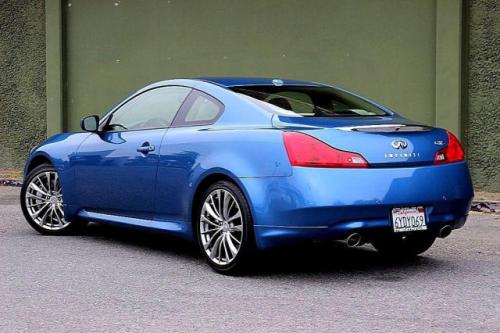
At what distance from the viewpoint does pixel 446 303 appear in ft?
18.4

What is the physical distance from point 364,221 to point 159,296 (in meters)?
1.45

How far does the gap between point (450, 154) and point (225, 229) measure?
1719 millimetres

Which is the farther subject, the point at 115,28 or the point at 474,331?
the point at 115,28

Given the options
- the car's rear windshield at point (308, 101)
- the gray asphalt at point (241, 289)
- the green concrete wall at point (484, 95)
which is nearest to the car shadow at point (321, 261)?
the gray asphalt at point (241, 289)

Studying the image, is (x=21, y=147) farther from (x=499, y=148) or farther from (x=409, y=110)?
(x=499, y=148)

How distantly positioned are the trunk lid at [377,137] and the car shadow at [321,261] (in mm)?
872

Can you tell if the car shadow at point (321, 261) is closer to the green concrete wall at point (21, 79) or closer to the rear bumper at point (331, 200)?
the rear bumper at point (331, 200)

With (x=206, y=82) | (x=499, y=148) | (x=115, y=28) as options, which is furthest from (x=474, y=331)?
(x=115, y=28)

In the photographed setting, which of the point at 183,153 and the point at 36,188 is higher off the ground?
the point at 183,153

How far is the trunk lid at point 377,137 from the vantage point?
615 centimetres

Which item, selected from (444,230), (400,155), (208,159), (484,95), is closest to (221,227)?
(208,159)

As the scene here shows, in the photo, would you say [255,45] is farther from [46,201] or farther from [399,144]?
[399,144]

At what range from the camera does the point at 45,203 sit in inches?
336

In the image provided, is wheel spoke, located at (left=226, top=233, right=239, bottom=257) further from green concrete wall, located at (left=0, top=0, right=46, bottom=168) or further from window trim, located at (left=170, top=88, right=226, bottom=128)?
green concrete wall, located at (left=0, top=0, right=46, bottom=168)
